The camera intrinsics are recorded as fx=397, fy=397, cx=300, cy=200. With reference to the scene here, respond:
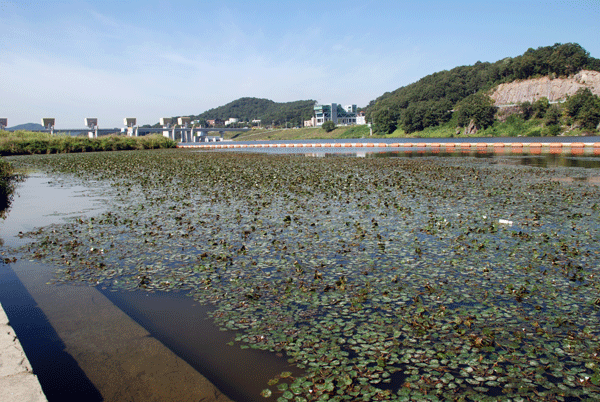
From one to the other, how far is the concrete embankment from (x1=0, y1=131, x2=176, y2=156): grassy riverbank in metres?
66.3

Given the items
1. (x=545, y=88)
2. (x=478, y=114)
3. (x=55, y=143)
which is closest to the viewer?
(x=55, y=143)

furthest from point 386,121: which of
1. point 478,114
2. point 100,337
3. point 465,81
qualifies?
point 100,337

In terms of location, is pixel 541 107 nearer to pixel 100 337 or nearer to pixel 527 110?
pixel 527 110

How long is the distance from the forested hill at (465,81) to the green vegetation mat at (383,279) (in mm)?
143832

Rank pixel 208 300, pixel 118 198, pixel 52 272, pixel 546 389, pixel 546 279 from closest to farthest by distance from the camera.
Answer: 1. pixel 546 389
2. pixel 208 300
3. pixel 546 279
4. pixel 52 272
5. pixel 118 198

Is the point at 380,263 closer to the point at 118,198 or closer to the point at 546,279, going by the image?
the point at 546,279

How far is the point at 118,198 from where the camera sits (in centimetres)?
1897

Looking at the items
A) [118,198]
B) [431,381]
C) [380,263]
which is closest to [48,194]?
[118,198]

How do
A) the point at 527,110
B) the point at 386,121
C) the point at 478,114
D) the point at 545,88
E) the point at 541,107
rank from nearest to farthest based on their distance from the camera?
1. the point at 541,107
2. the point at 527,110
3. the point at 478,114
4. the point at 545,88
5. the point at 386,121

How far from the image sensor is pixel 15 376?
4434 millimetres

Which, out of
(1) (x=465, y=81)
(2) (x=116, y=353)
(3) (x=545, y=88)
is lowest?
(2) (x=116, y=353)

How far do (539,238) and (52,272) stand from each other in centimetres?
1238

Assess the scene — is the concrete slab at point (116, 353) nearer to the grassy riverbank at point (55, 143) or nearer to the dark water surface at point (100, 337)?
the dark water surface at point (100, 337)

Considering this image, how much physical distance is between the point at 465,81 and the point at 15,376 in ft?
677
